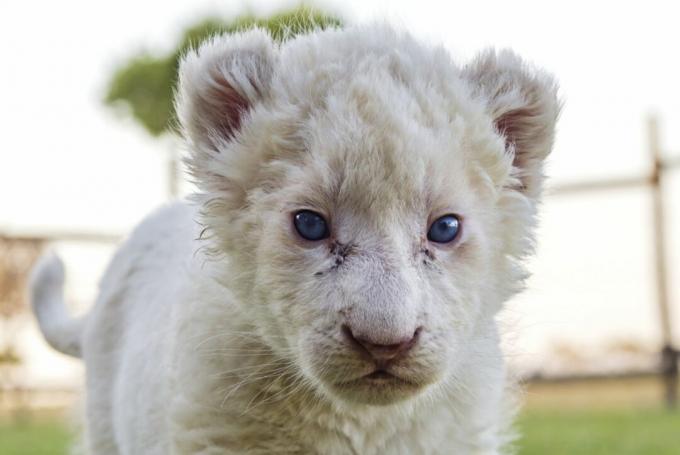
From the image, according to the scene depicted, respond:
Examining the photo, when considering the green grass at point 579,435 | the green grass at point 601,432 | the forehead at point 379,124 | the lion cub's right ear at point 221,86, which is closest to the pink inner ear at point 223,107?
the lion cub's right ear at point 221,86

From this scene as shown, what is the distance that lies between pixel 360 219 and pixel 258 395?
0.60 metres

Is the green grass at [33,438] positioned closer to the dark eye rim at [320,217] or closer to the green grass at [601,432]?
the green grass at [601,432]

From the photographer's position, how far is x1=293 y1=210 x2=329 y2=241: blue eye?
7.57 ft

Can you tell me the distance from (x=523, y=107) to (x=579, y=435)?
5.89m

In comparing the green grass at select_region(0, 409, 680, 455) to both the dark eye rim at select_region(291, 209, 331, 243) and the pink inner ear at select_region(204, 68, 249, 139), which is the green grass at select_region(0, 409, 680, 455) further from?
the dark eye rim at select_region(291, 209, 331, 243)

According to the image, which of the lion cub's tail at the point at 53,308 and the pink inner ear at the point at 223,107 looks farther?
the lion cub's tail at the point at 53,308

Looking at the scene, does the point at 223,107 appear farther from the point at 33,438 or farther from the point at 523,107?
the point at 33,438

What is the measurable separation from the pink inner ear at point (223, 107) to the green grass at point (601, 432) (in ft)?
14.9

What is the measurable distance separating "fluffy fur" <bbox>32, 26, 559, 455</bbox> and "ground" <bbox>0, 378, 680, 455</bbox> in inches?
91.4

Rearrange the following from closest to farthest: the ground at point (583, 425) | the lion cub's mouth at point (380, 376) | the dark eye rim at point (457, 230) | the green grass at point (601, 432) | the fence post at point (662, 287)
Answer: the lion cub's mouth at point (380, 376), the dark eye rim at point (457, 230), the green grass at point (601, 432), the ground at point (583, 425), the fence post at point (662, 287)

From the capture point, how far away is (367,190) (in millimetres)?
2223

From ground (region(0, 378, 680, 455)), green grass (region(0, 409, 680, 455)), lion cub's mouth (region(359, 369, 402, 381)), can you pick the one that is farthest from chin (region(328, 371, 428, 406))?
green grass (region(0, 409, 680, 455))

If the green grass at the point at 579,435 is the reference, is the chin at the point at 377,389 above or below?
above

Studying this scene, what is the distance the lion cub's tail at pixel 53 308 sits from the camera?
4367 mm
